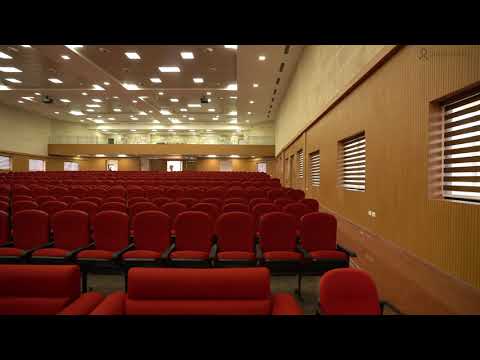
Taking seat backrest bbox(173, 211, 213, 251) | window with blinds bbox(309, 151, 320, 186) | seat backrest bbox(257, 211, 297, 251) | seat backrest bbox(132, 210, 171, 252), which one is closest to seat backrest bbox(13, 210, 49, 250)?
seat backrest bbox(132, 210, 171, 252)

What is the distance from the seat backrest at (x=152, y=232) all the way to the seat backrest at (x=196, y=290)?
2.10 metres

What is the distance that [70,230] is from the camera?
399cm

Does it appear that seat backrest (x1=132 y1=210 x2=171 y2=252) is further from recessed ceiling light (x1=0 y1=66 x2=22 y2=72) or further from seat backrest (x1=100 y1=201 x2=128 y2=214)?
recessed ceiling light (x1=0 y1=66 x2=22 y2=72)

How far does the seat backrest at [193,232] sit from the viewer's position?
392cm

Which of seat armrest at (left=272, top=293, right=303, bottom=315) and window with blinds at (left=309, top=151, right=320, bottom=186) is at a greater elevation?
window with blinds at (left=309, top=151, right=320, bottom=186)

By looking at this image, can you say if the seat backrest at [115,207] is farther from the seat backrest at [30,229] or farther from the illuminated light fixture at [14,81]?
the illuminated light fixture at [14,81]

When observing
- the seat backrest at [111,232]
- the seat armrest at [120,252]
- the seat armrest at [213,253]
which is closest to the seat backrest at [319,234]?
the seat armrest at [213,253]

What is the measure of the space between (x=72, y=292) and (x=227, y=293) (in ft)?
3.77

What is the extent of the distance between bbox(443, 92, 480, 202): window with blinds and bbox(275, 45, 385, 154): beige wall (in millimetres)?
1847

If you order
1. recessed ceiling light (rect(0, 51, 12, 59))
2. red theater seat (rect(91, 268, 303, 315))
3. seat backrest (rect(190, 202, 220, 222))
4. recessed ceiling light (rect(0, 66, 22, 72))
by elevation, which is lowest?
red theater seat (rect(91, 268, 303, 315))

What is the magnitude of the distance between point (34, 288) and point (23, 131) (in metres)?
26.4

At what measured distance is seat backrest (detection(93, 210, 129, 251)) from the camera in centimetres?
391
